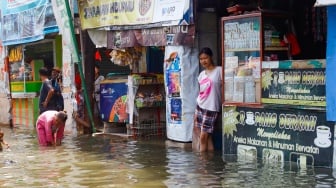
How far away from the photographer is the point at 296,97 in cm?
819

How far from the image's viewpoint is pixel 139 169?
866 cm

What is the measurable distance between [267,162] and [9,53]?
1203 centimetres

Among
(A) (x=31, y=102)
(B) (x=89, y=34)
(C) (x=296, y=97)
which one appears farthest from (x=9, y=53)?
(C) (x=296, y=97)

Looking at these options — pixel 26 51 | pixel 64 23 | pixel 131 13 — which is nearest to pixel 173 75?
pixel 131 13

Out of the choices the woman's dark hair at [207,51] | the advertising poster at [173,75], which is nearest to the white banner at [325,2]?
the woman's dark hair at [207,51]

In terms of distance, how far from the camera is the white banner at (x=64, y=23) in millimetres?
13422

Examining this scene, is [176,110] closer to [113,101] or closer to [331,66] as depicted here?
[113,101]

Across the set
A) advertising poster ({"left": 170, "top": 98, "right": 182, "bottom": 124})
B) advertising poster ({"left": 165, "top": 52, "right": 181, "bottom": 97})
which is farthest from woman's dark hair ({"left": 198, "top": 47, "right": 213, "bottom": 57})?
advertising poster ({"left": 170, "top": 98, "right": 182, "bottom": 124})

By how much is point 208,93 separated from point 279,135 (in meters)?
1.72

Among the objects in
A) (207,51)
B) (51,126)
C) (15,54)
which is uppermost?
(15,54)

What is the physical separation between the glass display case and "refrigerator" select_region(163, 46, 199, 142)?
3.34ft

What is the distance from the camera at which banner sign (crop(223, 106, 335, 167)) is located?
7852 millimetres

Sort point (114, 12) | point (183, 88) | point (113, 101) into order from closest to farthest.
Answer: point (183, 88) < point (114, 12) < point (113, 101)

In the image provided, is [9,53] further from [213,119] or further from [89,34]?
[213,119]
